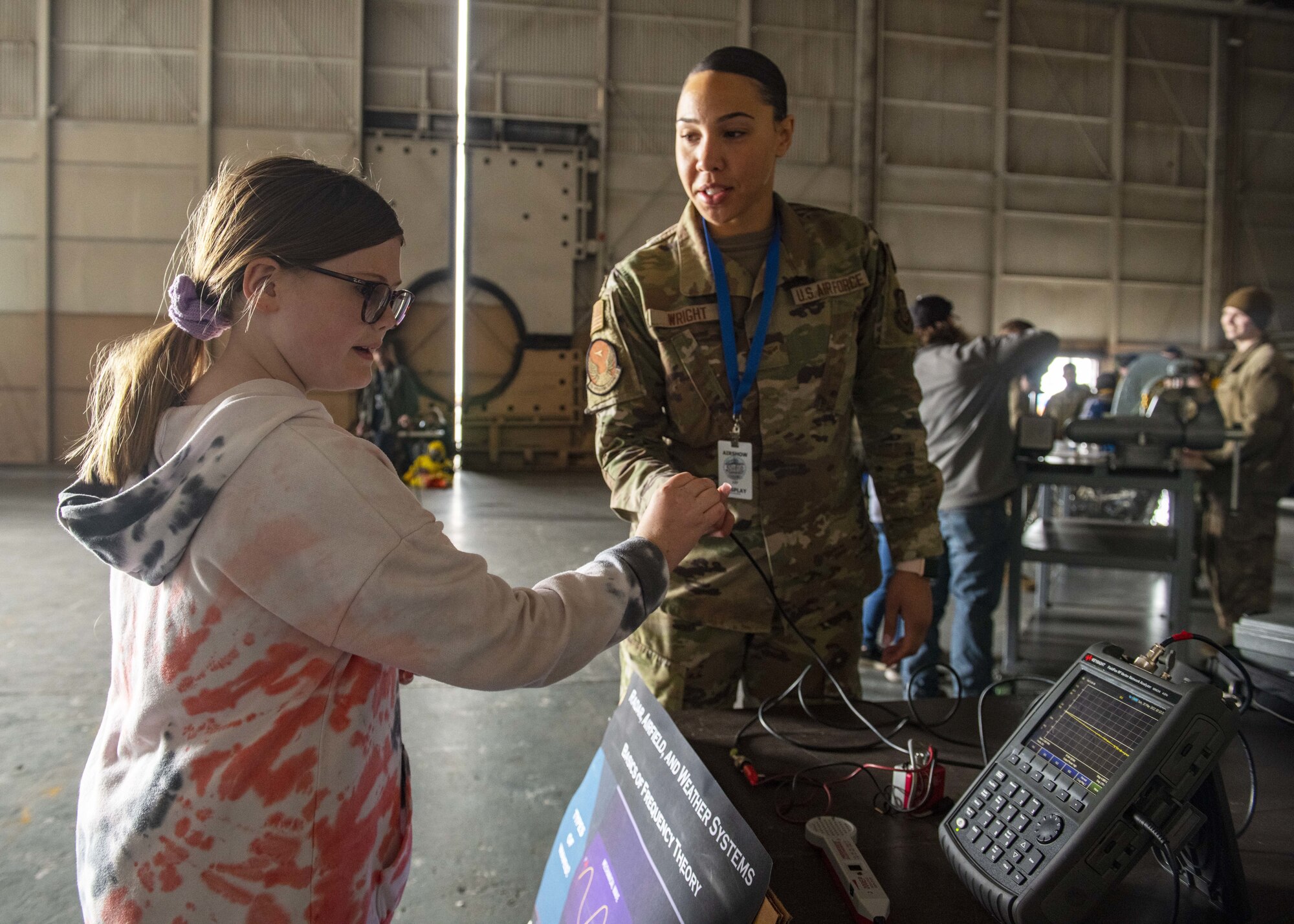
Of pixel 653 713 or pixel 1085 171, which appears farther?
pixel 1085 171

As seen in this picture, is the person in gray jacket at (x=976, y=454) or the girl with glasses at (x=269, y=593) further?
the person in gray jacket at (x=976, y=454)

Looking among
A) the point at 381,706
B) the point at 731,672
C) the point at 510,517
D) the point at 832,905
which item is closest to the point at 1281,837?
the point at 832,905

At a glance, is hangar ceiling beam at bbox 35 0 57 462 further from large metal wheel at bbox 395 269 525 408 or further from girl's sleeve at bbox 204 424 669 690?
girl's sleeve at bbox 204 424 669 690

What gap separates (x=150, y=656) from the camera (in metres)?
0.77

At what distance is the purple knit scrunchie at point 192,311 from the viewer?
2.65 ft

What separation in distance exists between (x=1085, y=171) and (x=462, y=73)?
7716mm

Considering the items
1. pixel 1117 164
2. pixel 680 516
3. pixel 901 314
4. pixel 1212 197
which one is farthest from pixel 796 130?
pixel 680 516

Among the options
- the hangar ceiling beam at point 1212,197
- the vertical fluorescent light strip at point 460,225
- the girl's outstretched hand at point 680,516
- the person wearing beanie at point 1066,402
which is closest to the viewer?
the girl's outstretched hand at point 680,516

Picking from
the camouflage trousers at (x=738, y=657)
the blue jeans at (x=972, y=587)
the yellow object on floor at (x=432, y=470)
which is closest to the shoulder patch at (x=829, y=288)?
the camouflage trousers at (x=738, y=657)

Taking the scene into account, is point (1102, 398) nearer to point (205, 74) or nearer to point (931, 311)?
point (931, 311)

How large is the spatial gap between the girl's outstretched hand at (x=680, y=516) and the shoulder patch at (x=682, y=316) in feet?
1.57

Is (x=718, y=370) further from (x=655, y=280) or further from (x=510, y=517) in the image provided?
(x=510, y=517)

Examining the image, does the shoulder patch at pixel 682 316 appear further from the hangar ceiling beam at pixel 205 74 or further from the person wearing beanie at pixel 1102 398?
the hangar ceiling beam at pixel 205 74

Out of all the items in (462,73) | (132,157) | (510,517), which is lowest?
(510,517)
